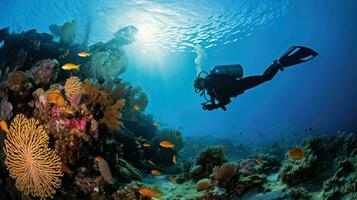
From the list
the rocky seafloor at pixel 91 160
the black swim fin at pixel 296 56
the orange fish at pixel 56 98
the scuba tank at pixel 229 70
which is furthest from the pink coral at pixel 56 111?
the black swim fin at pixel 296 56

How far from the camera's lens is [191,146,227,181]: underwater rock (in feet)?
27.3

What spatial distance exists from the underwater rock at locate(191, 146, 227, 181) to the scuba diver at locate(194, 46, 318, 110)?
4.57 ft

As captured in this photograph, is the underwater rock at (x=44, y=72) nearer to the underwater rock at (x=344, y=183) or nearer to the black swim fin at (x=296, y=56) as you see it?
the underwater rock at (x=344, y=183)

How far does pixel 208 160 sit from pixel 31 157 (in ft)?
17.7

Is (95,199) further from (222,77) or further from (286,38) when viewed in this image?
(286,38)

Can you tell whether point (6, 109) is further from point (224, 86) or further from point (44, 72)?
point (224, 86)

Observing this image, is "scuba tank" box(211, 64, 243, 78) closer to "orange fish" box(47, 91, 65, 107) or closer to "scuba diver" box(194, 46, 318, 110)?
"scuba diver" box(194, 46, 318, 110)

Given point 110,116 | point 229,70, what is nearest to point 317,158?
point 229,70

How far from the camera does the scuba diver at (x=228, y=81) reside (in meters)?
8.71

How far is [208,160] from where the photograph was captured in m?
8.51

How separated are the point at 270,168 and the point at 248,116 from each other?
4025 inches

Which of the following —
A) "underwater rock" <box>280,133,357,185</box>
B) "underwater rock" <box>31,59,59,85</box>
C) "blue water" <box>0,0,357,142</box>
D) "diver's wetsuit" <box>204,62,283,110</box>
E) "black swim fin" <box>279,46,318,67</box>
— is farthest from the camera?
"blue water" <box>0,0,357,142</box>

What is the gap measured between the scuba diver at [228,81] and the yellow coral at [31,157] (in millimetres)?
4997

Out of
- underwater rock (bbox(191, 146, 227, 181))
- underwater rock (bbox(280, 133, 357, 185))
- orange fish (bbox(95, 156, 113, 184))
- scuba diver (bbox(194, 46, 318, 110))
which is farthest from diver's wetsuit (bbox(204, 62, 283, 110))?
orange fish (bbox(95, 156, 113, 184))
